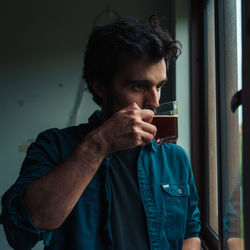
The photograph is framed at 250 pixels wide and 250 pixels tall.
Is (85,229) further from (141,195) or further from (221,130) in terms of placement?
(221,130)

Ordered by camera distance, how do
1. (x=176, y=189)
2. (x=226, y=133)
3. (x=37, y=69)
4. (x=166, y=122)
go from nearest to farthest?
(x=166, y=122) → (x=176, y=189) → (x=226, y=133) → (x=37, y=69)

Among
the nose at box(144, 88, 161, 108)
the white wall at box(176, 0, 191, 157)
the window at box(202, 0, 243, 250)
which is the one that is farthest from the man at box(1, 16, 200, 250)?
the white wall at box(176, 0, 191, 157)

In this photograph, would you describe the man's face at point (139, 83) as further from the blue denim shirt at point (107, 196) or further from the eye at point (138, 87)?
the blue denim shirt at point (107, 196)

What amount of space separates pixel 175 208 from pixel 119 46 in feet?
2.20

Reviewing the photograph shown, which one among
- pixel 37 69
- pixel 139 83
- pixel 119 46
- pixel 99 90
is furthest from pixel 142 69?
pixel 37 69

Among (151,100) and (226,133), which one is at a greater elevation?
(151,100)

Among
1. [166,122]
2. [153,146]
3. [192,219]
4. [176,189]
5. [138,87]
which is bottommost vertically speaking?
[192,219]

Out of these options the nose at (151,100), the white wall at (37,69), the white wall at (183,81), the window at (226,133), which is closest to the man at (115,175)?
the nose at (151,100)

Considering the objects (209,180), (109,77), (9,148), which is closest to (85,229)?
(109,77)

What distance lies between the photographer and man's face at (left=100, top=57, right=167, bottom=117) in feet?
3.25

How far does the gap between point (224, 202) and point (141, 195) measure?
1.30ft

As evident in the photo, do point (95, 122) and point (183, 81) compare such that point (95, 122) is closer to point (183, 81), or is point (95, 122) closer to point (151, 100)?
point (151, 100)

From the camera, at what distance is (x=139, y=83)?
993mm

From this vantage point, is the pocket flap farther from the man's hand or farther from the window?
the man's hand
